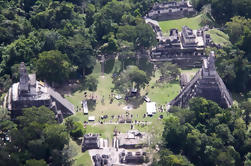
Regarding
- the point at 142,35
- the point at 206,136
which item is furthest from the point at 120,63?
the point at 206,136

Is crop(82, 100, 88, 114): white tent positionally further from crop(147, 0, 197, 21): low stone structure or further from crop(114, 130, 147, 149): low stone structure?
crop(147, 0, 197, 21): low stone structure

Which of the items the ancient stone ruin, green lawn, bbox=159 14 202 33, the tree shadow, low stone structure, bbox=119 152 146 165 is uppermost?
green lawn, bbox=159 14 202 33

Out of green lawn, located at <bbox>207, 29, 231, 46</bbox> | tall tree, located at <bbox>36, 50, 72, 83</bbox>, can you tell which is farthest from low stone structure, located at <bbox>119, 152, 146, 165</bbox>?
green lawn, located at <bbox>207, 29, 231, 46</bbox>

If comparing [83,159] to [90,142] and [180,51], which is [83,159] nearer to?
[90,142]

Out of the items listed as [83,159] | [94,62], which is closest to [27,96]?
[83,159]

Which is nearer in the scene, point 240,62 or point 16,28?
point 240,62

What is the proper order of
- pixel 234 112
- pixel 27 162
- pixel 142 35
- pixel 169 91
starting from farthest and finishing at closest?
pixel 142 35 < pixel 169 91 < pixel 234 112 < pixel 27 162

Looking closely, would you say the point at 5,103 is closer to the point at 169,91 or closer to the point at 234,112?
the point at 169,91
